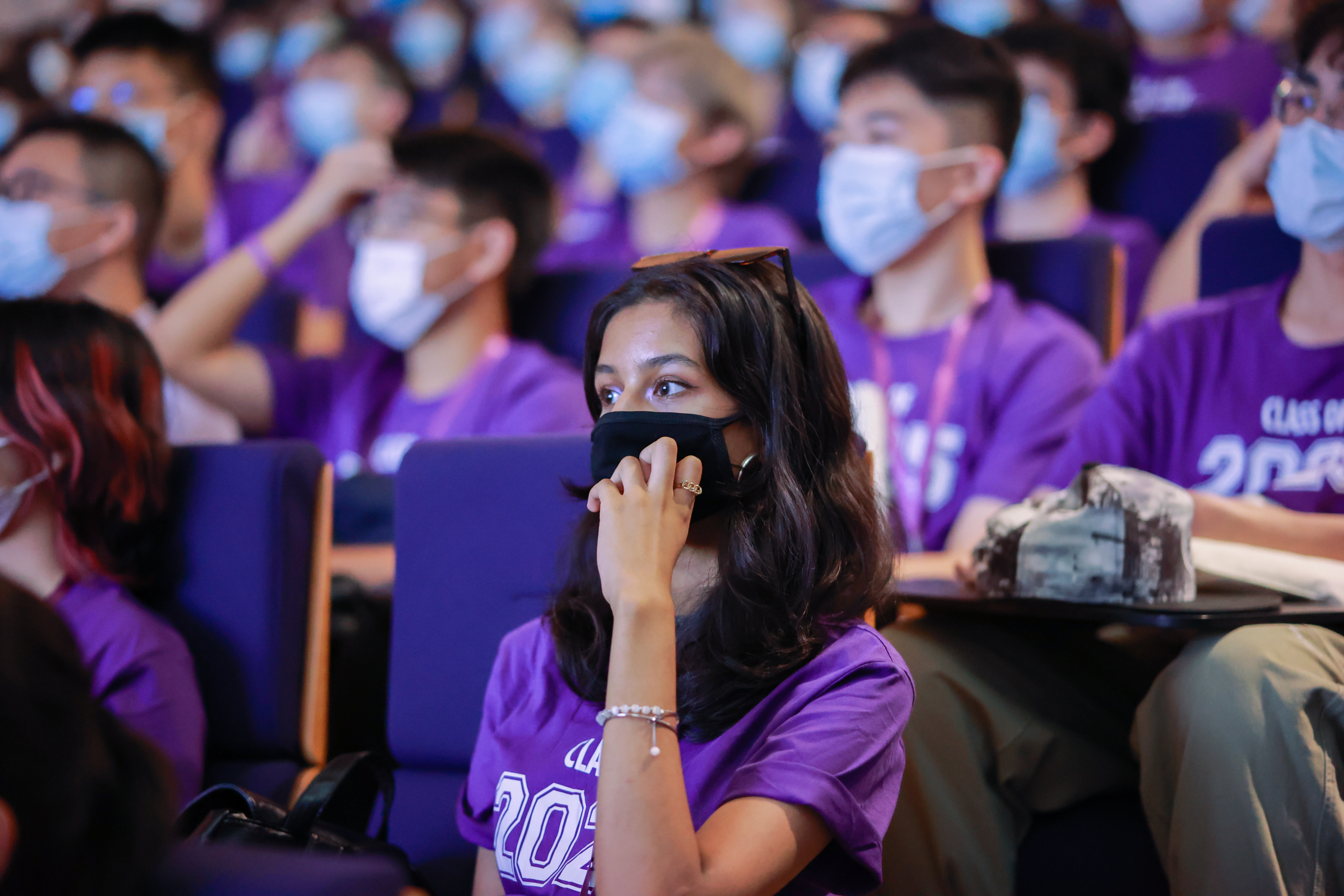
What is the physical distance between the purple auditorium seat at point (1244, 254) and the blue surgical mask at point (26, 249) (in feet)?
8.74

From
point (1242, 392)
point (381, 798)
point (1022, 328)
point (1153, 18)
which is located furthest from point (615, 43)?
point (381, 798)

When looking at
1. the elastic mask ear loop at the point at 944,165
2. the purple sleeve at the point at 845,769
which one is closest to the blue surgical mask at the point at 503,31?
the elastic mask ear loop at the point at 944,165

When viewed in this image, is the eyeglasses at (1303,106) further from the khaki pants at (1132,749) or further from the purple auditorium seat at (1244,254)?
the khaki pants at (1132,749)

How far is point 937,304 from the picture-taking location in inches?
98.2

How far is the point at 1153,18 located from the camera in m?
4.09

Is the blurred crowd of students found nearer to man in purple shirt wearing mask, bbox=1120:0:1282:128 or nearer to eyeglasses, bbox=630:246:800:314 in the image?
man in purple shirt wearing mask, bbox=1120:0:1282:128

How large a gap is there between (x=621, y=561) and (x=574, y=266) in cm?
210

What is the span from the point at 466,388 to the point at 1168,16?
3.05 meters

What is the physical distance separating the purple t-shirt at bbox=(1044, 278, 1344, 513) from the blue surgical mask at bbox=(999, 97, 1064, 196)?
1.32 m

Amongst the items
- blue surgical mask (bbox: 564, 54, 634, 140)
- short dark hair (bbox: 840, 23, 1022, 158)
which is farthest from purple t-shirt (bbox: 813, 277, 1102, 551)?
blue surgical mask (bbox: 564, 54, 634, 140)

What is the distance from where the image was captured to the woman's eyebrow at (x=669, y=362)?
46.9 inches

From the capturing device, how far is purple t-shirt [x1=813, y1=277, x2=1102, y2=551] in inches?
85.8

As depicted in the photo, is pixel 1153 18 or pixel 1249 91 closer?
pixel 1249 91

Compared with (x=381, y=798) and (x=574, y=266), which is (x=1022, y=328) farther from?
(x=381, y=798)
